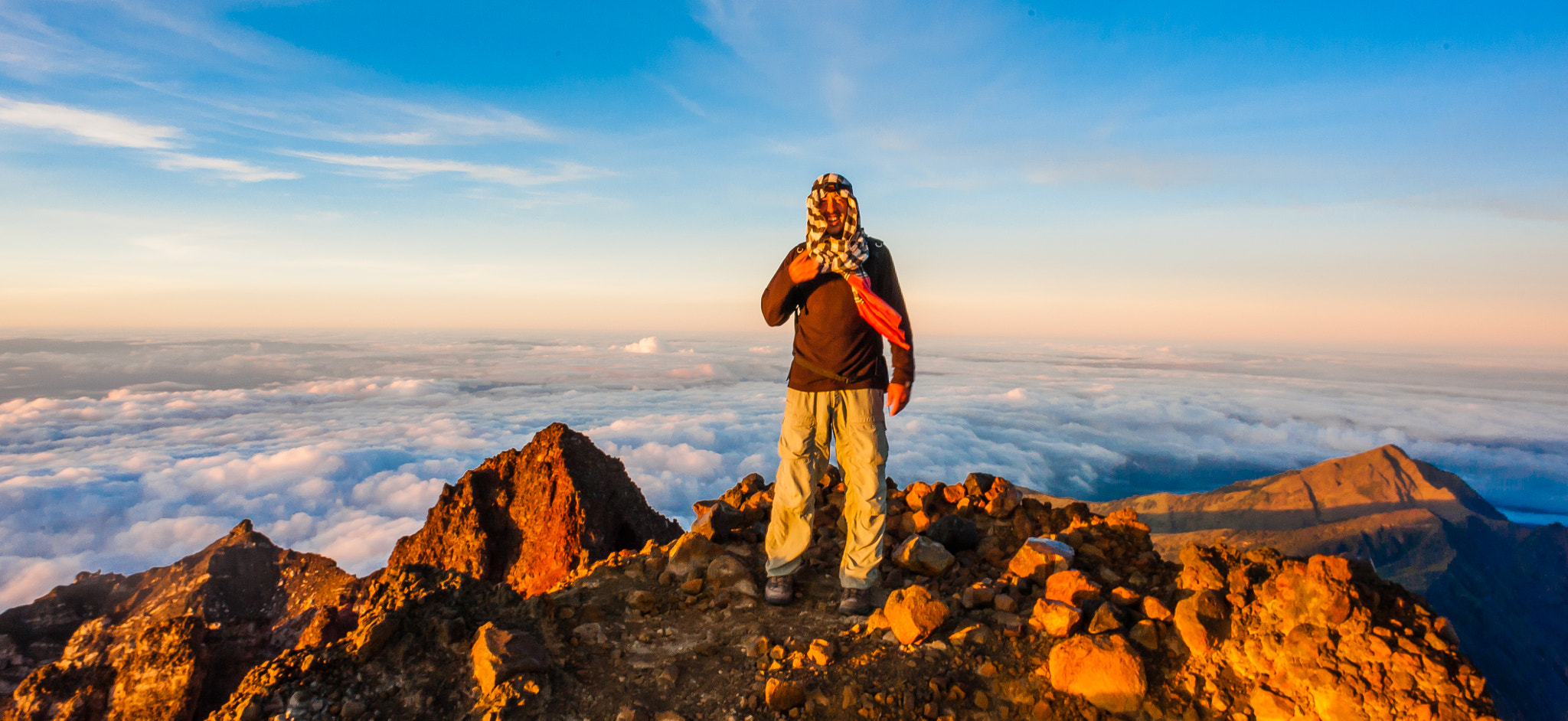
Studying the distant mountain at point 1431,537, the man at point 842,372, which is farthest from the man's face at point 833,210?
the distant mountain at point 1431,537

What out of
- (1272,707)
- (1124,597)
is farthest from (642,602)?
(1272,707)

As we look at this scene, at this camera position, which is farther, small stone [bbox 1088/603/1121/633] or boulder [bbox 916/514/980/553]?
boulder [bbox 916/514/980/553]

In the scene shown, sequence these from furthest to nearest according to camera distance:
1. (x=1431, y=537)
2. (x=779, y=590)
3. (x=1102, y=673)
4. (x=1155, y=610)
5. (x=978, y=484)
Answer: (x=1431, y=537) → (x=978, y=484) → (x=779, y=590) → (x=1155, y=610) → (x=1102, y=673)

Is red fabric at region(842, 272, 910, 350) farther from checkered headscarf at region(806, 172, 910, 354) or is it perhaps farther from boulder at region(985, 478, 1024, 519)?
boulder at region(985, 478, 1024, 519)

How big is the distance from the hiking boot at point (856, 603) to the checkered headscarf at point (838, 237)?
97.4 inches

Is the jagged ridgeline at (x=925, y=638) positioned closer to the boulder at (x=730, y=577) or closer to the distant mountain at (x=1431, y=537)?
the boulder at (x=730, y=577)

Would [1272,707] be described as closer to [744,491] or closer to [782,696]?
[782,696]

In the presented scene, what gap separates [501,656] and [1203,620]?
14.5 ft

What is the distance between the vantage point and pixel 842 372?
4.96m

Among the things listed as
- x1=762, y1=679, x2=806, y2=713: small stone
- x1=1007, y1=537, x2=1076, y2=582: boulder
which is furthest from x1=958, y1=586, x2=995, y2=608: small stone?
x1=762, y1=679, x2=806, y2=713: small stone

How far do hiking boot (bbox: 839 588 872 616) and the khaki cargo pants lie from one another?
0.05 meters

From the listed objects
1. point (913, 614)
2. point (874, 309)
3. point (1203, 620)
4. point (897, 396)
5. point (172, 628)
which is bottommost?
point (172, 628)

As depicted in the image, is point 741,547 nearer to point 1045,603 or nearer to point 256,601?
point 1045,603

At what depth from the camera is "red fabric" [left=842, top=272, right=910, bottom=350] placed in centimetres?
470
